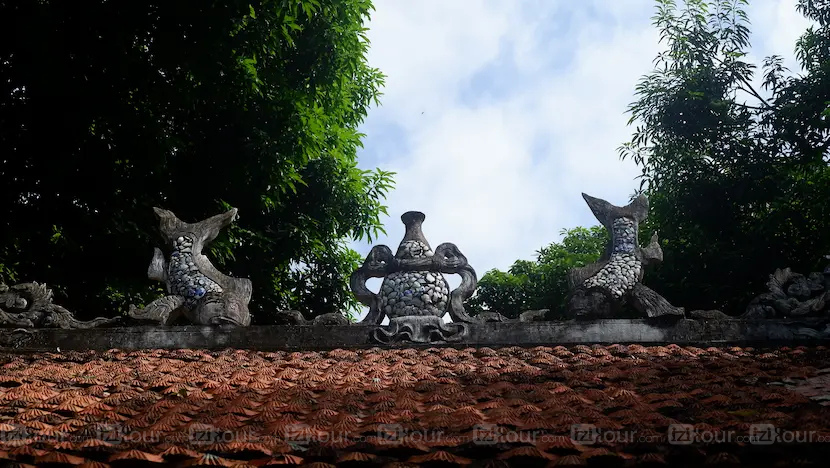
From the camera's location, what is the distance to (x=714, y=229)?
1688cm

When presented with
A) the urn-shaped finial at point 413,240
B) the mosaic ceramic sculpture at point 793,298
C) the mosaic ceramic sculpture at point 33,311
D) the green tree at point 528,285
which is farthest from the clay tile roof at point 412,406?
the green tree at point 528,285

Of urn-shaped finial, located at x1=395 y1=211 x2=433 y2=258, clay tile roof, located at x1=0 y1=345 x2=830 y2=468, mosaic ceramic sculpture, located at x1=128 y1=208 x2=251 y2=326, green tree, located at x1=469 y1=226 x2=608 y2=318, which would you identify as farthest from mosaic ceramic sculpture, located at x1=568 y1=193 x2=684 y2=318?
green tree, located at x1=469 y1=226 x2=608 y2=318

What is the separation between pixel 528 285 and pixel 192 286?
1159 centimetres

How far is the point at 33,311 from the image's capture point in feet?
30.0

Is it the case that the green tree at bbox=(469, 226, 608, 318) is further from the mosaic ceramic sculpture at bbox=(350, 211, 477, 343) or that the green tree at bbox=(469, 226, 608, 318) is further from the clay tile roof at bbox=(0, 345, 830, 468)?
the clay tile roof at bbox=(0, 345, 830, 468)

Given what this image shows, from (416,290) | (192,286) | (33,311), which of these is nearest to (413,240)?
(416,290)

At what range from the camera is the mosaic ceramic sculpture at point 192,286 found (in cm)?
897

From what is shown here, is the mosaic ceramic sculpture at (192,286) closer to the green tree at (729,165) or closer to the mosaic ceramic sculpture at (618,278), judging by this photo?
the mosaic ceramic sculpture at (618,278)

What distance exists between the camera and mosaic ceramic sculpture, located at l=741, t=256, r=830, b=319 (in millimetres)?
8391

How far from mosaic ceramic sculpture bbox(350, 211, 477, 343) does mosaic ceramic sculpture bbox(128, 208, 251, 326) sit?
1.20m

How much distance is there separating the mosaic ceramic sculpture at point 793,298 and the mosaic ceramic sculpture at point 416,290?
271cm

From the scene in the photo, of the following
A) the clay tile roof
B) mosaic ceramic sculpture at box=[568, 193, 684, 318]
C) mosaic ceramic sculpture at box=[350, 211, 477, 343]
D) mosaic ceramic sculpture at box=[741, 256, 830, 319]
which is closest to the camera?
the clay tile roof

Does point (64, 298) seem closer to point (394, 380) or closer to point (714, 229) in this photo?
point (394, 380)

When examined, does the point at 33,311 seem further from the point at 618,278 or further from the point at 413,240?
the point at 618,278
